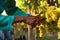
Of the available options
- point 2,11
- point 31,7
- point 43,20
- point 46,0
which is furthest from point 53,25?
point 2,11

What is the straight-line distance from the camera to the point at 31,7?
659cm

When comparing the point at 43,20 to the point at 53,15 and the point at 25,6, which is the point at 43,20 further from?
the point at 25,6

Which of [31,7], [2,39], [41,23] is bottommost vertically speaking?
[2,39]

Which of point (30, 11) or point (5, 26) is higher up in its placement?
point (30, 11)

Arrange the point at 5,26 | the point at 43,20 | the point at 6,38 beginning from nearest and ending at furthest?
the point at 5,26, the point at 43,20, the point at 6,38

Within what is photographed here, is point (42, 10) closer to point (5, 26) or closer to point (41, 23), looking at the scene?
point (41, 23)

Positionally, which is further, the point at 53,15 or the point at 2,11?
the point at 2,11

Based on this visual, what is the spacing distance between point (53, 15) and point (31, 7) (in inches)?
53.8

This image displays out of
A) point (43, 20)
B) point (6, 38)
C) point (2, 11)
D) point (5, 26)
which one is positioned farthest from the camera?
point (2, 11)

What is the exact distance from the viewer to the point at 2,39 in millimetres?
6039

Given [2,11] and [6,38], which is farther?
[2,11]

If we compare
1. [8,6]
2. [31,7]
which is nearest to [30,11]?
[31,7]

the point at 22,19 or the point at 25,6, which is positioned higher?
the point at 25,6

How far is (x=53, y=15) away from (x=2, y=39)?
1.55 meters
